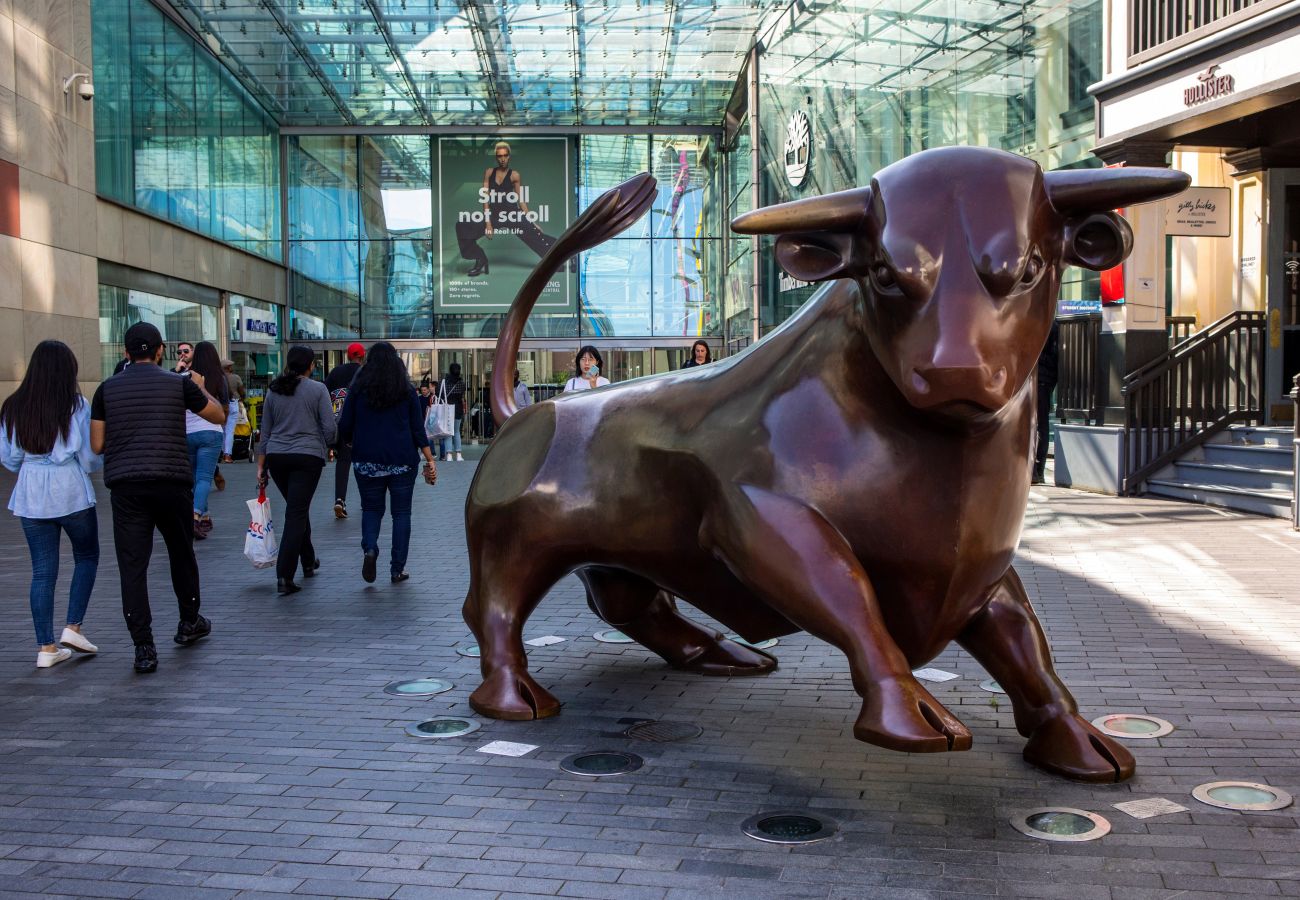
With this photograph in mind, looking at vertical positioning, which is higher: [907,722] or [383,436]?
[383,436]

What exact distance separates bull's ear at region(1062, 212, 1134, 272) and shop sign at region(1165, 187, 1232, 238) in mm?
9968

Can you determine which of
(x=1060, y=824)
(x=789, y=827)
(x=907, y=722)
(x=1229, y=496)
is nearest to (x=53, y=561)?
(x=789, y=827)

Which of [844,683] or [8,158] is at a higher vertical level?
[8,158]

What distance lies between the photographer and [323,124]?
30625 mm

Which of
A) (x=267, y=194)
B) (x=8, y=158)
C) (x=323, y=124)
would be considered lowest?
(x=8, y=158)

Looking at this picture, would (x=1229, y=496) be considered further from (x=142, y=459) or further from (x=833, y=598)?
(x=142, y=459)

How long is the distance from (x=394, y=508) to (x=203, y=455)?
308cm

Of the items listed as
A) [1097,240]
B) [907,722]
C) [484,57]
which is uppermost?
[484,57]

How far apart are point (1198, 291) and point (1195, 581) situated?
7464 millimetres

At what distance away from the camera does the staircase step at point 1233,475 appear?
34.1ft

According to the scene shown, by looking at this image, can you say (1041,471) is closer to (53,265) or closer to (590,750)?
(590,750)

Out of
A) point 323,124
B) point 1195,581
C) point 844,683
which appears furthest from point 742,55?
point 844,683

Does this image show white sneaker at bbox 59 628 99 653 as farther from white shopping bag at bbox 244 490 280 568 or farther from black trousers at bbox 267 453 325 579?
black trousers at bbox 267 453 325 579

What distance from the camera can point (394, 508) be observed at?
8.01 m
